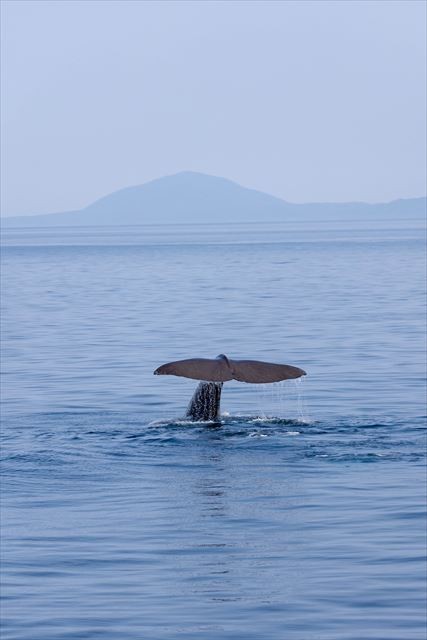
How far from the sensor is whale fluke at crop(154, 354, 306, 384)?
13891 millimetres

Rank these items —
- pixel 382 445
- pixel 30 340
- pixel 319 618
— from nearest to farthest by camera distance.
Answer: pixel 319 618 < pixel 382 445 < pixel 30 340

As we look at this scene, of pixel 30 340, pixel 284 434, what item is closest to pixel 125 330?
pixel 30 340

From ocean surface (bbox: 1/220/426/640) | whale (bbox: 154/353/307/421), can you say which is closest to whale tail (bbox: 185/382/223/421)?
ocean surface (bbox: 1/220/426/640)

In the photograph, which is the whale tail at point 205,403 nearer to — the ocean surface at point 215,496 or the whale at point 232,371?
the ocean surface at point 215,496

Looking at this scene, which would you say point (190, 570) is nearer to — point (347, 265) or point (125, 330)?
point (125, 330)

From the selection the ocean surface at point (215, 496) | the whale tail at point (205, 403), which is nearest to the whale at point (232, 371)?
the ocean surface at point (215, 496)

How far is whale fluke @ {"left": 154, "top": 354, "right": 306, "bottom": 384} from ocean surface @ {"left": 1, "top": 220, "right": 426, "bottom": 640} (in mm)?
879

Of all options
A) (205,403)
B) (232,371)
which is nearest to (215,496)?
(232,371)

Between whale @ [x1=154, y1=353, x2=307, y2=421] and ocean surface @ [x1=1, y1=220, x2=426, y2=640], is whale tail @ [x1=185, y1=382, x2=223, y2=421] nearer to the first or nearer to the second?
ocean surface @ [x1=1, y1=220, x2=426, y2=640]

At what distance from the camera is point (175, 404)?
A: 784 inches

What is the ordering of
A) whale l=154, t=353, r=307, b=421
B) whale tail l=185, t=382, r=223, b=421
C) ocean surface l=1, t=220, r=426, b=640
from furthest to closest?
whale tail l=185, t=382, r=223, b=421 < whale l=154, t=353, r=307, b=421 < ocean surface l=1, t=220, r=426, b=640

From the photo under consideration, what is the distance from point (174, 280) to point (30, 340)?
28976mm

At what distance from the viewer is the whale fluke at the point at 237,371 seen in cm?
1389

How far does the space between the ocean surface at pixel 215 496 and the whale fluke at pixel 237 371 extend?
88cm
